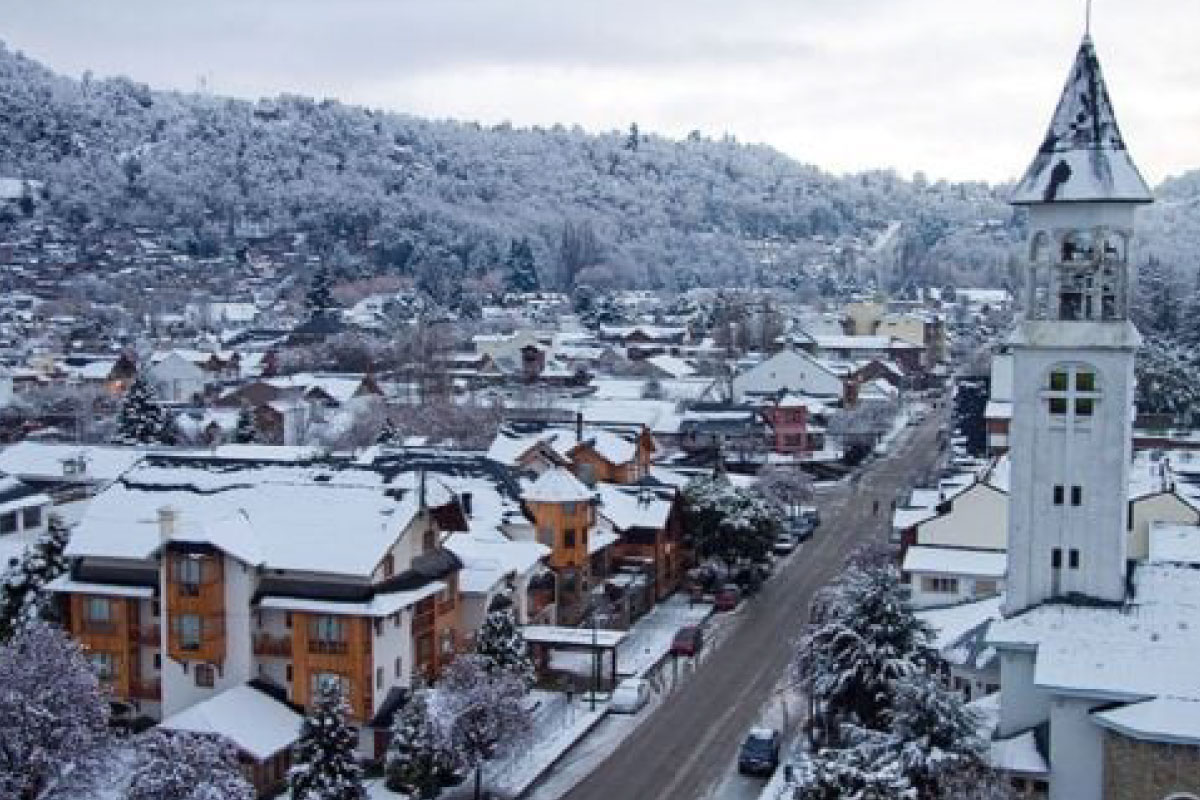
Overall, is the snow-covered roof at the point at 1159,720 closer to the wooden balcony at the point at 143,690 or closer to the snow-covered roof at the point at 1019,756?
the snow-covered roof at the point at 1019,756

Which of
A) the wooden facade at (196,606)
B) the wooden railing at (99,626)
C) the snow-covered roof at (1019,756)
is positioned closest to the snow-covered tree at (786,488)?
the wooden facade at (196,606)

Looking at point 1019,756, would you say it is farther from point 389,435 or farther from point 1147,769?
point 389,435

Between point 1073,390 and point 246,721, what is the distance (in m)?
15.7

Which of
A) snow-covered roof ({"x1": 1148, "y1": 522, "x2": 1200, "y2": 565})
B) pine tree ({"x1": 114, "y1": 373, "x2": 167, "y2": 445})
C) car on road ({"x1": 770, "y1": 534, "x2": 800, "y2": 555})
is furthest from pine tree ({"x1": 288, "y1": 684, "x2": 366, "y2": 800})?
pine tree ({"x1": 114, "y1": 373, "x2": 167, "y2": 445})

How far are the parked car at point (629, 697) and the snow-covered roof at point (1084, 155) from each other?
521 inches

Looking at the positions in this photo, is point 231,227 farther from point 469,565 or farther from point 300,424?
point 469,565

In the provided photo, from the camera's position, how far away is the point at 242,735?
984 inches

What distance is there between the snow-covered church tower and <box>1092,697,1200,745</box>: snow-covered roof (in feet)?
8.95

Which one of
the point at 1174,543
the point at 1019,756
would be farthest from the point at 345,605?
the point at 1174,543

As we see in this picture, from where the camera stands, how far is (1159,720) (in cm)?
2042

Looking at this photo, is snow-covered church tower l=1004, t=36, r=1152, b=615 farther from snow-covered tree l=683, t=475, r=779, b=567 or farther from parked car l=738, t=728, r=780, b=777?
snow-covered tree l=683, t=475, r=779, b=567

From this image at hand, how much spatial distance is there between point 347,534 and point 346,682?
9.42 feet

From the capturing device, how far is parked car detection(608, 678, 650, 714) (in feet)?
96.8

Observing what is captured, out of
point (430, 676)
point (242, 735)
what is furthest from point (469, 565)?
point (242, 735)
